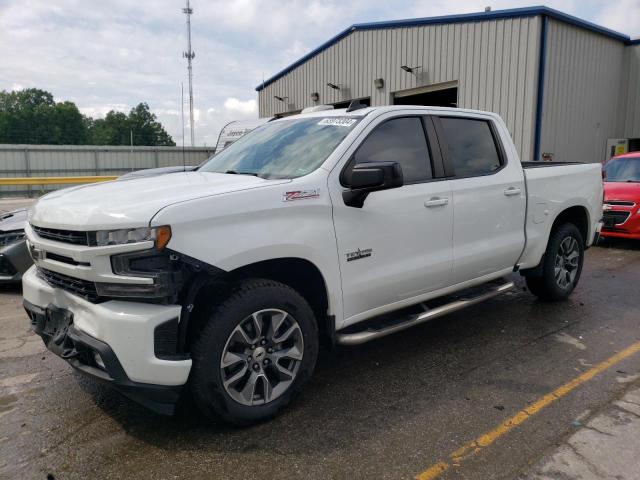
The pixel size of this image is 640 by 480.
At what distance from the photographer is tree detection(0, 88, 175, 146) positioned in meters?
79.4

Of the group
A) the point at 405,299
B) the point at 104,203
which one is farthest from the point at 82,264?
the point at 405,299

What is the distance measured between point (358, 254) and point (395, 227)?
0.38 meters

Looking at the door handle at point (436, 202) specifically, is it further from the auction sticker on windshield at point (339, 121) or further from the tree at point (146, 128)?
the tree at point (146, 128)

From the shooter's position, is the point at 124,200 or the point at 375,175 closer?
the point at 124,200

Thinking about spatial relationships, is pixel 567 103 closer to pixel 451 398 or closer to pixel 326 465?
pixel 451 398

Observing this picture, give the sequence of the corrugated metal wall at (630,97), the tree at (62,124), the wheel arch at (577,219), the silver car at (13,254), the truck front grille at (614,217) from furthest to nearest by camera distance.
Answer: the tree at (62,124) → the corrugated metal wall at (630,97) → the truck front grille at (614,217) → the silver car at (13,254) → the wheel arch at (577,219)

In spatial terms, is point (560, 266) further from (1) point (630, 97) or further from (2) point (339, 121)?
(1) point (630, 97)

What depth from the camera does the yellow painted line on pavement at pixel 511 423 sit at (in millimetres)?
2707

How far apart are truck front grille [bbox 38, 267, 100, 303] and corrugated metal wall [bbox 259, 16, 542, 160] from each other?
1278 cm

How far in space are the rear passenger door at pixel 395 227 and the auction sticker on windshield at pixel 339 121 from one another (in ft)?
0.48

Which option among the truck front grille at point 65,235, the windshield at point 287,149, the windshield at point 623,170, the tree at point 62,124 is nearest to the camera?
the truck front grille at point 65,235

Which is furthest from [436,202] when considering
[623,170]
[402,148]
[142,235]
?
[623,170]

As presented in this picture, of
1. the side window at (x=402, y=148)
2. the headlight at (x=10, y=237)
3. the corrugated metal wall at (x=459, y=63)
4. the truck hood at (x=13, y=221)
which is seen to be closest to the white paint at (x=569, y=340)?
the side window at (x=402, y=148)

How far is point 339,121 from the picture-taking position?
12.5ft
